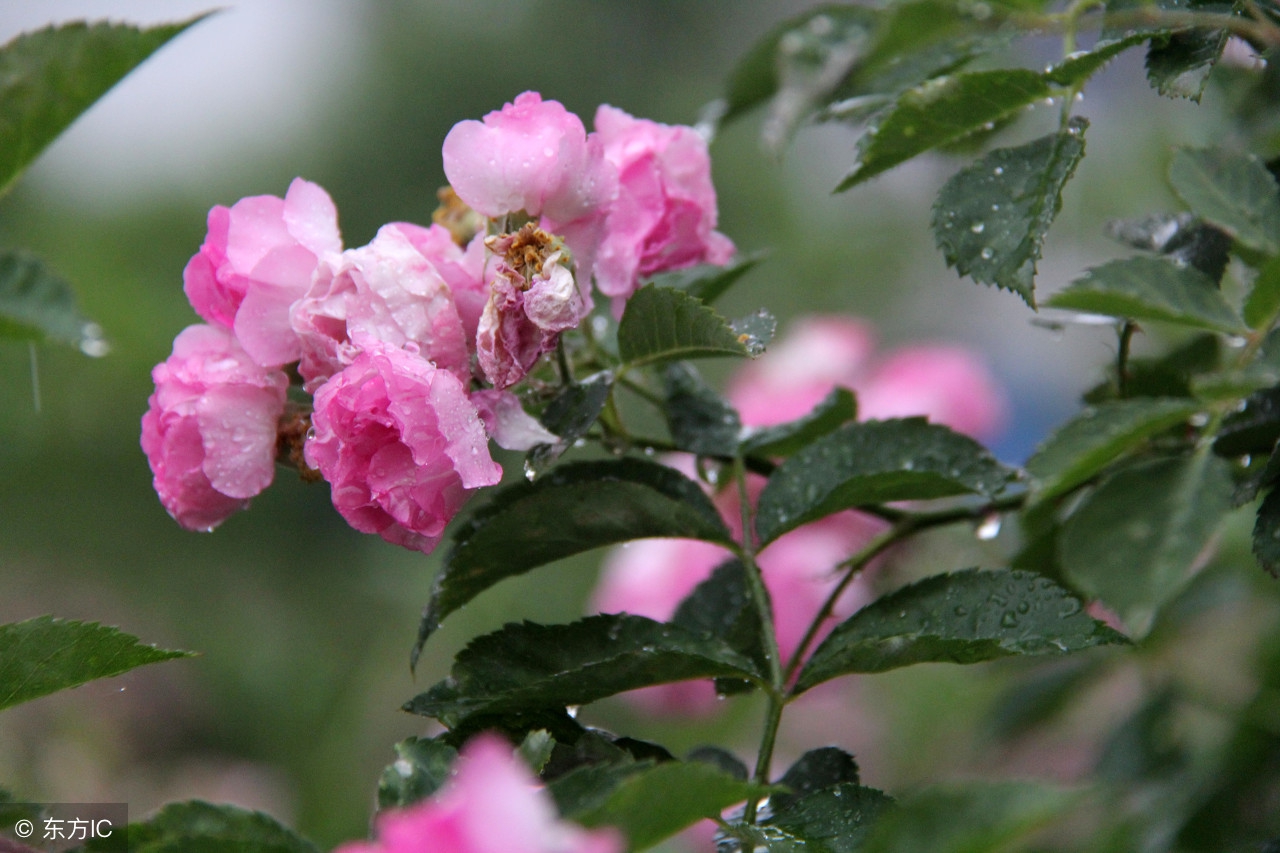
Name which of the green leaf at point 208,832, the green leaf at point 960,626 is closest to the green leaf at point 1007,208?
the green leaf at point 960,626

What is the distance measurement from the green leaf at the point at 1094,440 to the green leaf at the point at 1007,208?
0.09m

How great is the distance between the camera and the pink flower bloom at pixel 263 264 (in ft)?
1.52

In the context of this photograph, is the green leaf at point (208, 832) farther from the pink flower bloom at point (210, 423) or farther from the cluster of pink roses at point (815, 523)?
the cluster of pink roses at point (815, 523)

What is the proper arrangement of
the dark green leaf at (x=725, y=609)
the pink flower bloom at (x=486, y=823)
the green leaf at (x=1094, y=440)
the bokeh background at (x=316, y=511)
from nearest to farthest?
the pink flower bloom at (x=486, y=823)
the green leaf at (x=1094, y=440)
the dark green leaf at (x=725, y=609)
the bokeh background at (x=316, y=511)

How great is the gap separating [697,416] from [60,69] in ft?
1.24

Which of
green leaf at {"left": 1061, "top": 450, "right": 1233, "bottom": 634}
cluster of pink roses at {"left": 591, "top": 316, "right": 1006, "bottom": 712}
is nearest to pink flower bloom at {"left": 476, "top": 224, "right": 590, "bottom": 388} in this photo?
green leaf at {"left": 1061, "top": 450, "right": 1233, "bottom": 634}

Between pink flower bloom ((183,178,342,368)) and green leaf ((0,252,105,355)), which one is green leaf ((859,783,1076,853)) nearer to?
pink flower bloom ((183,178,342,368))

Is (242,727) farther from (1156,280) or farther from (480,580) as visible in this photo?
(1156,280)

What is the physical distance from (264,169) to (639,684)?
3326mm

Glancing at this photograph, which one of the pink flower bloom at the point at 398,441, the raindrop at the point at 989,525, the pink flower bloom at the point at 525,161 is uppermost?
the pink flower bloom at the point at 525,161

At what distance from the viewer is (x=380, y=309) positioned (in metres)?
0.43

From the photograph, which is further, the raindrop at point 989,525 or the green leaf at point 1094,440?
the raindrop at point 989,525

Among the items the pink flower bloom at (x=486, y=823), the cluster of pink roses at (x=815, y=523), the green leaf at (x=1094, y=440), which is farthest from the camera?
the cluster of pink roses at (x=815, y=523)

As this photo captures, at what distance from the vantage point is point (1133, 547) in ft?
1.12
